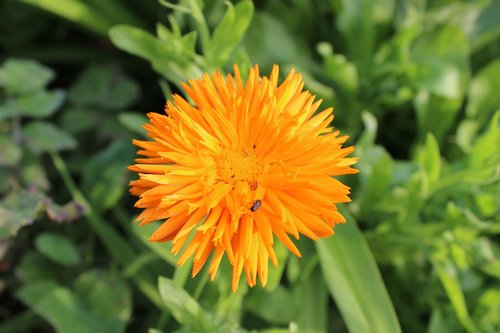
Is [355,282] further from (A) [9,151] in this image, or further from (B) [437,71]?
(A) [9,151]

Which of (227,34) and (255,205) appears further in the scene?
(227,34)

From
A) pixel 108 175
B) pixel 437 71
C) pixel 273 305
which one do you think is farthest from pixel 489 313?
pixel 108 175

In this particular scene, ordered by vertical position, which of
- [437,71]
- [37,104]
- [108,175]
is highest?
[437,71]

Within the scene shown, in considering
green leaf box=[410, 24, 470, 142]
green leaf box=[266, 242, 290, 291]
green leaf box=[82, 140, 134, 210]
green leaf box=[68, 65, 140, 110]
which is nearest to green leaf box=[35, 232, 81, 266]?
green leaf box=[82, 140, 134, 210]

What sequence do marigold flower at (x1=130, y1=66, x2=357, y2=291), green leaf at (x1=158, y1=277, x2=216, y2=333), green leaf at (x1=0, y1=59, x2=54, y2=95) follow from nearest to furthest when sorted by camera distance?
marigold flower at (x1=130, y1=66, x2=357, y2=291)
green leaf at (x1=158, y1=277, x2=216, y2=333)
green leaf at (x1=0, y1=59, x2=54, y2=95)

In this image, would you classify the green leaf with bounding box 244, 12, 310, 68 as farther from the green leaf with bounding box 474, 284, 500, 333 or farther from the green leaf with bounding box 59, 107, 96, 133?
the green leaf with bounding box 474, 284, 500, 333

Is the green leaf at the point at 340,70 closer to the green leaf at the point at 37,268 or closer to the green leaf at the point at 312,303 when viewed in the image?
the green leaf at the point at 312,303

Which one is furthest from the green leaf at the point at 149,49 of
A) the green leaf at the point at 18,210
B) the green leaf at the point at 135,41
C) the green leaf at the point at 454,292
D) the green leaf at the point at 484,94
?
the green leaf at the point at 484,94

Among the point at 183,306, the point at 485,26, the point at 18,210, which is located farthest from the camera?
the point at 485,26
